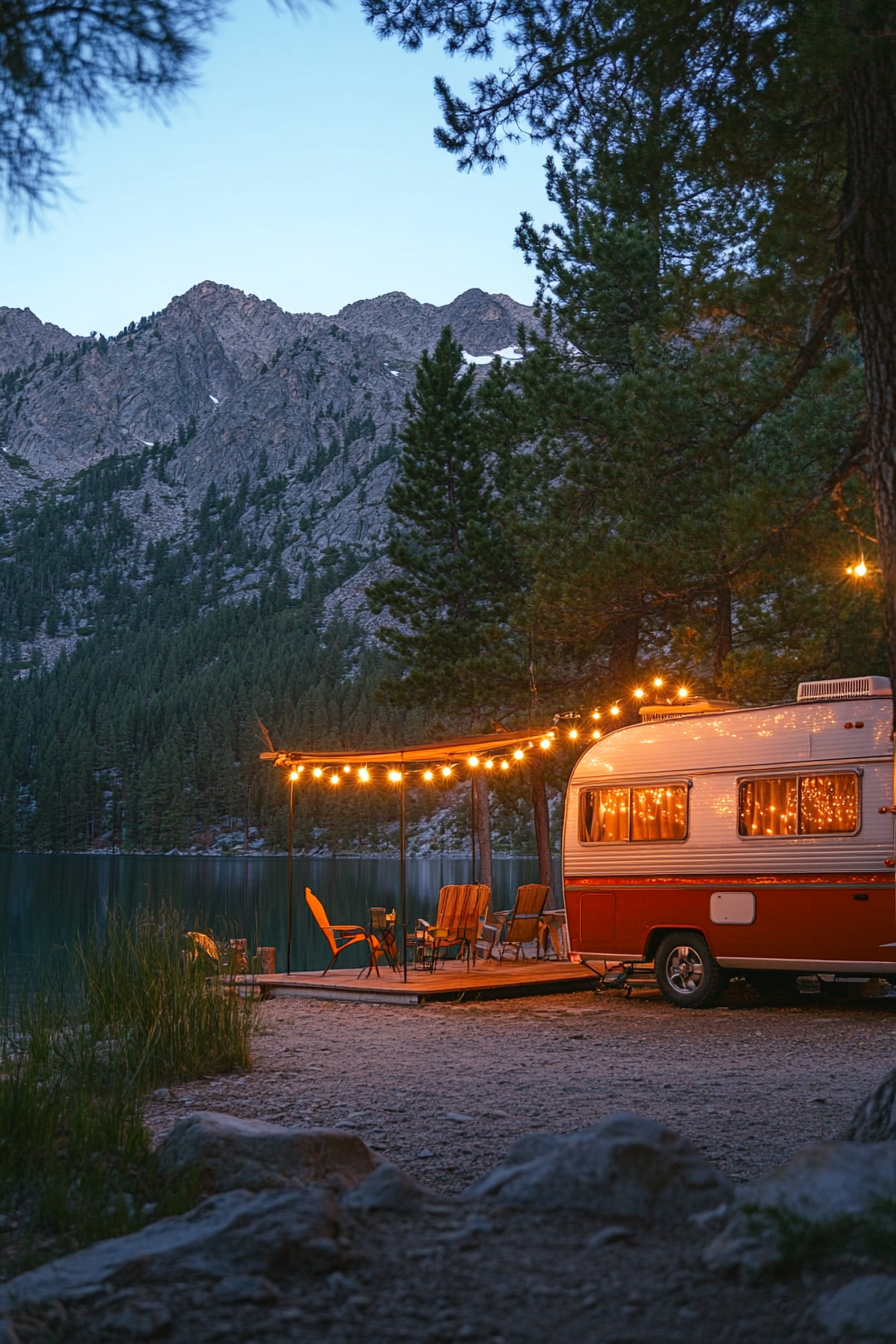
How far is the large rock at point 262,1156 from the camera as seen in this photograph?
4.43 meters

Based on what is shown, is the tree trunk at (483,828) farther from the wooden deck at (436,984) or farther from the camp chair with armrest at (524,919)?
the wooden deck at (436,984)

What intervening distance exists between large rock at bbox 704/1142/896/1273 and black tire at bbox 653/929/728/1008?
29.1 feet

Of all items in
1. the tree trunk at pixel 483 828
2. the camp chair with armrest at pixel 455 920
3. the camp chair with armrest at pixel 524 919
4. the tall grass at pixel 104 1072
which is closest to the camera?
the tall grass at pixel 104 1072

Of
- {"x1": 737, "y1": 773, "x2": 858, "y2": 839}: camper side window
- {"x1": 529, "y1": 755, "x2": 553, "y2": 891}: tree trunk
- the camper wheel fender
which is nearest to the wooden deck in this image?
the camper wheel fender

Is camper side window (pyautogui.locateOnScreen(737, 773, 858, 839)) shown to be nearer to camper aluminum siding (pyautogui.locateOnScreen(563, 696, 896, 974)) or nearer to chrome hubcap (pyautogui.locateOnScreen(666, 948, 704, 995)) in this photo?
camper aluminum siding (pyautogui.locateOnScreen(563, 696, 896, 974))

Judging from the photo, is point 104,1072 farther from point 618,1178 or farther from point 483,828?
point 483,828

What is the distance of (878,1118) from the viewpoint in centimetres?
477

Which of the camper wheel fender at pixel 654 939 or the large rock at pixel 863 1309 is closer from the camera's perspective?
the large rock at pixel 863 1309

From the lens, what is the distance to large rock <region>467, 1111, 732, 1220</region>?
12.0 ft

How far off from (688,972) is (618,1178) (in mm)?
9073

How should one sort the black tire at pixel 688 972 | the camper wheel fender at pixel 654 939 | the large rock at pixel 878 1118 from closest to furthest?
1. the large rock at pixel 878 1118
2. the black tire at pixel 688 972
3. the camper wheel fender at pixel 654 939

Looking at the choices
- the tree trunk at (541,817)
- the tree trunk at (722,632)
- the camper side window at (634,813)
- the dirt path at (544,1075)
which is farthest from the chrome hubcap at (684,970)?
the tree trunk at (541,817)

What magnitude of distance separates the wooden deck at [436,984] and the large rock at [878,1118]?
8130 millimetres

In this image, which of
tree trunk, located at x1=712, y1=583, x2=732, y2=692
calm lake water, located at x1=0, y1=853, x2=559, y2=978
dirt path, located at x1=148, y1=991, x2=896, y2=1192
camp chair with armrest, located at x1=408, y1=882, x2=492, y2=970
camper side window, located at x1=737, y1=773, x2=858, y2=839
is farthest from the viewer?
calm lake water, located at x1=0, y1=853, x2=559, y2=978
